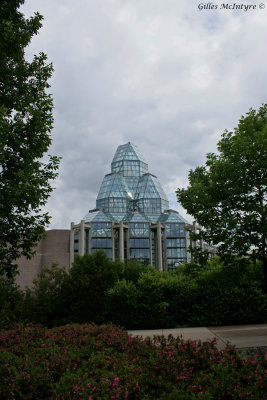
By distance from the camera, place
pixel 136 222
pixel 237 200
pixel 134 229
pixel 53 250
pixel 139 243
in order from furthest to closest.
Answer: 1. pixel 136 222
2. pixel 134 229
3. pixel 139 243
4. pixel 53 250
5. pixel 237 200

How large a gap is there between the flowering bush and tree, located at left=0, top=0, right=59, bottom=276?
3068 mm

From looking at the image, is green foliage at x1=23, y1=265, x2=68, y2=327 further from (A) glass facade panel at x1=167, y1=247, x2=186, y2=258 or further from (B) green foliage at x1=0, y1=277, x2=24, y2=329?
(A) glass facade panel at x1=167, y1=247, x2=186, y2=258

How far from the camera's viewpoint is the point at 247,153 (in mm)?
11070

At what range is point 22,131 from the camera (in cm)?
903

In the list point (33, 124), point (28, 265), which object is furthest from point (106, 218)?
point (33, 124)

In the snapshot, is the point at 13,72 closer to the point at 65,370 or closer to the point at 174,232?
the point at 65,370

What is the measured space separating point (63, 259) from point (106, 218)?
544 inches

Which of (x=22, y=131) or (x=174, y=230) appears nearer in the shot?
(x=22, y=131)

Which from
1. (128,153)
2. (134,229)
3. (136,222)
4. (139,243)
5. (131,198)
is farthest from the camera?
(128,153)

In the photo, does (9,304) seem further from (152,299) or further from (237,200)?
(237,200)

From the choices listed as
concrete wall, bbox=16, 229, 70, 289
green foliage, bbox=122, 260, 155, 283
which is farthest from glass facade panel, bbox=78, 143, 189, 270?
green foliage, bbox=122, 260, 155, 283

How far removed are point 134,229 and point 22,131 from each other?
67774 mm

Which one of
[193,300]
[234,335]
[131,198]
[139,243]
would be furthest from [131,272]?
[131,198]

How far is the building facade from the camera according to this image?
74.2 meters
